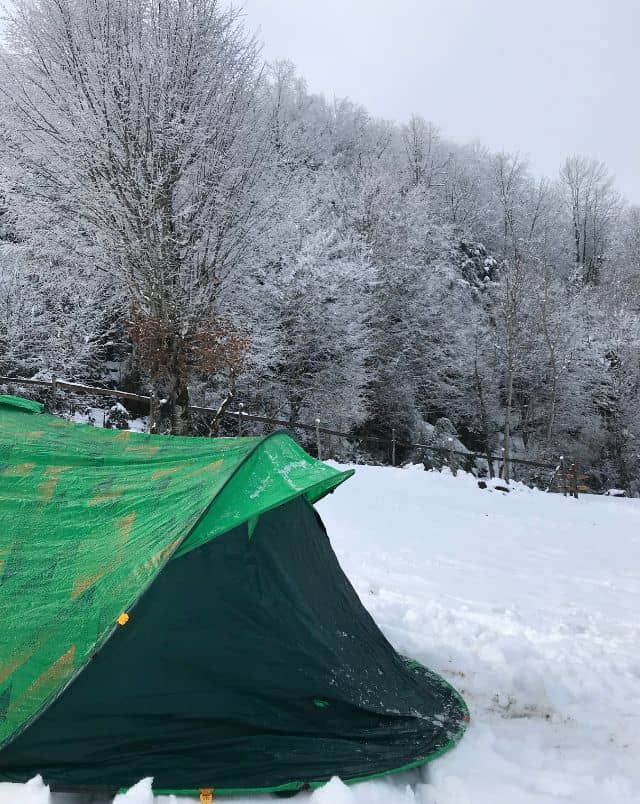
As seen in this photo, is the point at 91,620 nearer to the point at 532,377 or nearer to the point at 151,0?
the point at 151,0

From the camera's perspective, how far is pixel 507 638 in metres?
4.02

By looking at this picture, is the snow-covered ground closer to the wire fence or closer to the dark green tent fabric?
the dark green tent fabric

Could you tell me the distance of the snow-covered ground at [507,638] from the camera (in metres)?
2.35

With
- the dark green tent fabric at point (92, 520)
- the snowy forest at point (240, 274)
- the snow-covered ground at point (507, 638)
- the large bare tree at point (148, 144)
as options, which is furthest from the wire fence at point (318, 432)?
the dark green tent fabric at point (92, 520)

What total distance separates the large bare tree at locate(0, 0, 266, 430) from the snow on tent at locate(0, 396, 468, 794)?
26.0ft

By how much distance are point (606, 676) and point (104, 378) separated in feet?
41.8

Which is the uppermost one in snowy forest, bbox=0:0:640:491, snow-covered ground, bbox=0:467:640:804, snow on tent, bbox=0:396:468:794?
snowy forest, bbox=0:0:640:491

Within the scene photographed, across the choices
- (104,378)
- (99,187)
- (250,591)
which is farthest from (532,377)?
(250,591)

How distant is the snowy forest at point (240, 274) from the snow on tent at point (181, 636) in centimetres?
810

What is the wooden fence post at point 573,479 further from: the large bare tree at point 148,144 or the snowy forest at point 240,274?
the large bare tree at point 148,144

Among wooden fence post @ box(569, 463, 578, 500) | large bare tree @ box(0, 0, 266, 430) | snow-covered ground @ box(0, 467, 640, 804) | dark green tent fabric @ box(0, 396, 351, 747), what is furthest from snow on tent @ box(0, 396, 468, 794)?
wooden fence post @ box(569, 463, 578, 500)

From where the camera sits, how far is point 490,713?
304 cm

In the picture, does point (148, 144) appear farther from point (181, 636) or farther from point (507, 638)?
point (181, 636)

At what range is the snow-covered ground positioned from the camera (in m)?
2.35
